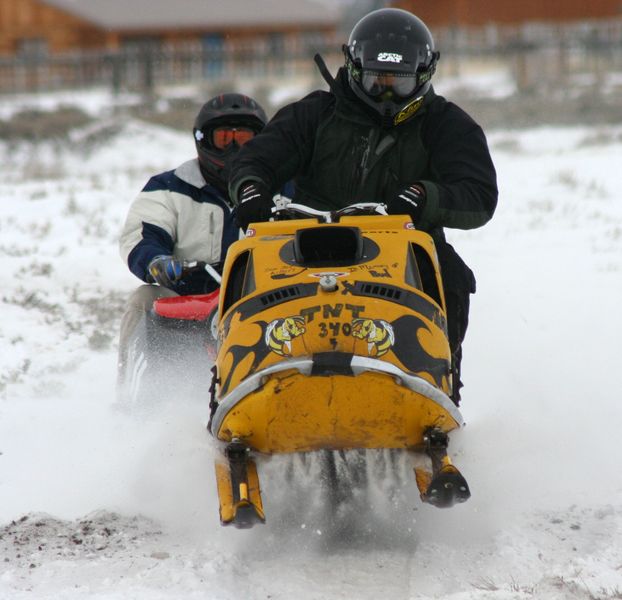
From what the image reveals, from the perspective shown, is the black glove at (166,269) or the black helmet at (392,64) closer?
the black helmet at (392,64)

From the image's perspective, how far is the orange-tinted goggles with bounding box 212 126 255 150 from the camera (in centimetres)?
603

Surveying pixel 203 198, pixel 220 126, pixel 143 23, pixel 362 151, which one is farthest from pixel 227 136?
pixel 143 23

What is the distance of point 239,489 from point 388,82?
185 centimetres

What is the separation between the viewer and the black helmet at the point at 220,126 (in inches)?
236

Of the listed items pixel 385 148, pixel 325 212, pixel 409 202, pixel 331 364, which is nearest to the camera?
pixel 331 364

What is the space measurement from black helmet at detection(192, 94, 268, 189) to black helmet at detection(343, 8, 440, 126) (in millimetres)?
1378

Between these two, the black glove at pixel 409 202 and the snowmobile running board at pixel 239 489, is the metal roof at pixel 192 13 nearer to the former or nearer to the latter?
the black glove at pixel 409 202

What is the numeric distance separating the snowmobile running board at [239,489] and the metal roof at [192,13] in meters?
42.1

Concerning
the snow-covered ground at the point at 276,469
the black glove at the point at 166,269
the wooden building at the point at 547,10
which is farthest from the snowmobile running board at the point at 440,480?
the wooden building at the point at 547,10

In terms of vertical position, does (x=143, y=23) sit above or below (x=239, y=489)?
above

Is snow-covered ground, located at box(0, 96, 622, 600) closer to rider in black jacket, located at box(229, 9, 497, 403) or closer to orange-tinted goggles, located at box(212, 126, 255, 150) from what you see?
rider in black jacket, located at box(229, 9, 497, 403)

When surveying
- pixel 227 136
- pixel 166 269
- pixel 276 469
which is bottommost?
pixel 276 469

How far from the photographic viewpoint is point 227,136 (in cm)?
605

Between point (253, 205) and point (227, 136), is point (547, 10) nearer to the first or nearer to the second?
point (227, 136)
